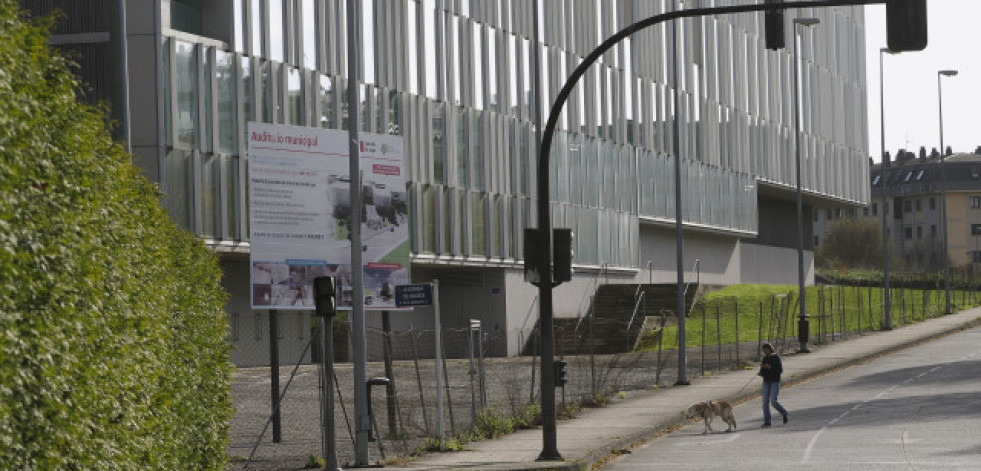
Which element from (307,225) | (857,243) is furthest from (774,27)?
(857,243)

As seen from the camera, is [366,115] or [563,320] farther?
[563,320]

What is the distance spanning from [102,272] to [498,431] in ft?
52.4

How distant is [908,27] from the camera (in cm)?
1800

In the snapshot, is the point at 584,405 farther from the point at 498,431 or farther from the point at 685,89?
the point at 685,89

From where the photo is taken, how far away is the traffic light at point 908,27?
59.0ft

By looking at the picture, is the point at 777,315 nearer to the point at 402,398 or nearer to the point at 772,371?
the point at 402,398

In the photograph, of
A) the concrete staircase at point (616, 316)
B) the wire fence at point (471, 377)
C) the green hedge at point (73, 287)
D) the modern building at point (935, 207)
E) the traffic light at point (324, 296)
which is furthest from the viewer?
the modern building at point (935, 207)

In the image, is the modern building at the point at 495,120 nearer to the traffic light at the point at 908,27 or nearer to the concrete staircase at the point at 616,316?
the concrete staircase at the point at 616,316

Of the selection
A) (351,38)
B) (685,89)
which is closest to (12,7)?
(351,38)

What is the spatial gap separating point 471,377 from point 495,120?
30075mm

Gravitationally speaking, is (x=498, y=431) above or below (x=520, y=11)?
below

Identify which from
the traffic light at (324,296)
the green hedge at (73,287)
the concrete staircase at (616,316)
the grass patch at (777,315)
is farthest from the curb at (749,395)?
the green hedge at (73,287)

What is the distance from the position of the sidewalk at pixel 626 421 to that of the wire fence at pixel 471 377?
0.76m

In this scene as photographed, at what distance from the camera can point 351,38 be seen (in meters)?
22.2
